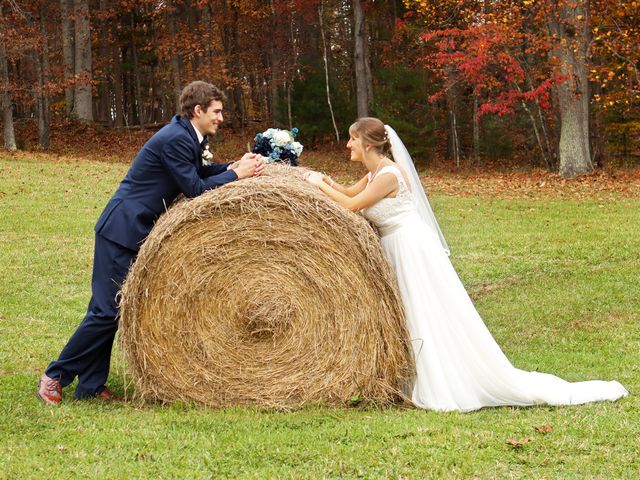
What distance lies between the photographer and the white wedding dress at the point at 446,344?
5863 millimetres

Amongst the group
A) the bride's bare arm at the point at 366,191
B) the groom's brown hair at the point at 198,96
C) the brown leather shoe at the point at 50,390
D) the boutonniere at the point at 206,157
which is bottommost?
the brown leather shoe at the point at 50,390

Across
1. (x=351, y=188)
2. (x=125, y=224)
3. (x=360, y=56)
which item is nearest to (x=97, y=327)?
(x=125, y=224)

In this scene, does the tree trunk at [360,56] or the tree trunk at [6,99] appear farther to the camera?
the tree trunk at [360,56]

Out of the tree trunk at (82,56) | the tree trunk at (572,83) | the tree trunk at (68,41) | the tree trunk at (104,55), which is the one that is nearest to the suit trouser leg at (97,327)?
the tree trunk at (572,83)

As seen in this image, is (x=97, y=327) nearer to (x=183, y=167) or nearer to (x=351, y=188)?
(x=183, y=167)

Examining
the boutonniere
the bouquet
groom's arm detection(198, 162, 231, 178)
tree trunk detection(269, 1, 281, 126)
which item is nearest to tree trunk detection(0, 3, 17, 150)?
tree trunk detection(269, 1, 281, 126)

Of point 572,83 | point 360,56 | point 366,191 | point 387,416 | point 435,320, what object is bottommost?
point 387,416

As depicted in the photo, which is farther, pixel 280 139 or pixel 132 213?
pixel 280 139

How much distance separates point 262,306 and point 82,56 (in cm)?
2885

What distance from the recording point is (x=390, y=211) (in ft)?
20.5

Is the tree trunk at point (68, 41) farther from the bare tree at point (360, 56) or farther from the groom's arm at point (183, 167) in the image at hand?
the groom's arm at point (183, 167)

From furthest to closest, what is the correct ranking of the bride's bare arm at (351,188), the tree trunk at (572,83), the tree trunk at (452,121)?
the tree trunk at (452,121), the tree trunk at (572,83), the bride's bare arm at (351,188)

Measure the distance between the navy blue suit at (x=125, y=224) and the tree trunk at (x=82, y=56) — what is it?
88.5 feet

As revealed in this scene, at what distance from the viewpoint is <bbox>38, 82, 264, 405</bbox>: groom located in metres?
5.86
